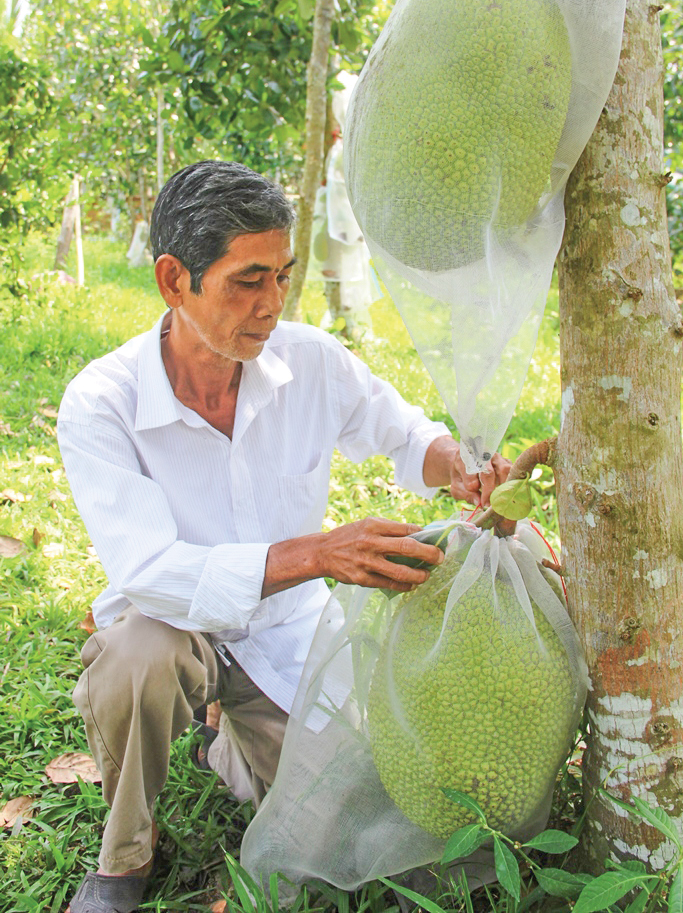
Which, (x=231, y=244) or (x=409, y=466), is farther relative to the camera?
(x=409, y=466)

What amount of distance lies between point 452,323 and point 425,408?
2445mm

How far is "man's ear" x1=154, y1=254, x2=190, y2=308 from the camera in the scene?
5.22 ft

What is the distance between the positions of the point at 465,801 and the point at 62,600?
59.7 inches

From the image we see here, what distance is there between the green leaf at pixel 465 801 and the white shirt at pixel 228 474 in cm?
42

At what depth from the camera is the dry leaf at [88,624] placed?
2.22 metres

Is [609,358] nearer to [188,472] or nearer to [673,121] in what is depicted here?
A: [188,472]

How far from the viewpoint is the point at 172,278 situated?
5.29 ft

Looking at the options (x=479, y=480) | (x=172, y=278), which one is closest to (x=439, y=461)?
(x=479, y=480)

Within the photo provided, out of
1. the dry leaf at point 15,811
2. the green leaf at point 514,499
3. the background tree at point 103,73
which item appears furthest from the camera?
the background tree at point 103,73

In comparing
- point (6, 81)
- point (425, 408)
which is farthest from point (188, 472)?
point (6, 81)

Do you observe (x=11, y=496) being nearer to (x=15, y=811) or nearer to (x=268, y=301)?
(x=15, y=811)

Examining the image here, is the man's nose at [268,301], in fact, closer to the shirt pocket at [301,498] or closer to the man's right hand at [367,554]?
the shirt pocket at [301,498]

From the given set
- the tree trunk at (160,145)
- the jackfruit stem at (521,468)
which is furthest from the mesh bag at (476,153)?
the tree trunk at (160,145)

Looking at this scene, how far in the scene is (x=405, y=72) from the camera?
954 millimetres
